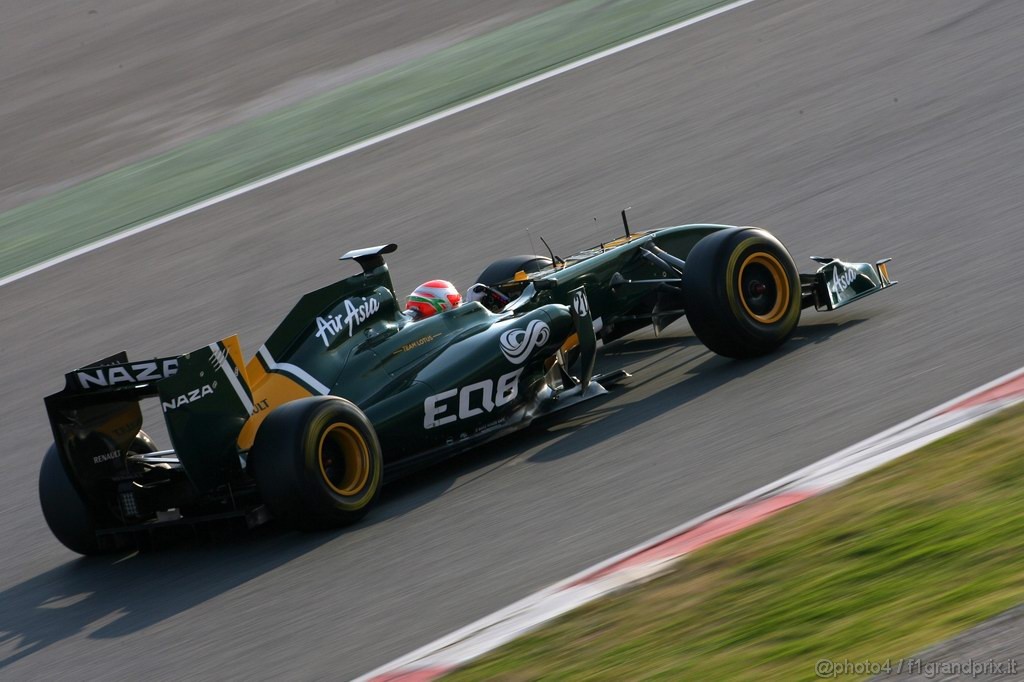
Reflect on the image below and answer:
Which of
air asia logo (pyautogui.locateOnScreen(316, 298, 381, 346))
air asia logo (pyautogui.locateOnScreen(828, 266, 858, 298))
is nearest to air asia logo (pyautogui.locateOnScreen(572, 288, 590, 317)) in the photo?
air asia logo (pyautogui.locateOnScreen(316, 298, 381, 346))

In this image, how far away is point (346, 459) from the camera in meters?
6.64

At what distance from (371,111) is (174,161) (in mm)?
2212

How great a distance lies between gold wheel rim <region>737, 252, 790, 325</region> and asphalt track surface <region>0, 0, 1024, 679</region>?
0.80 feet

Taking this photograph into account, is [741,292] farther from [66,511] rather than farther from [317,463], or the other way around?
[66,511]

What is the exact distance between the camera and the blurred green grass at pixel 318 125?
545 inches

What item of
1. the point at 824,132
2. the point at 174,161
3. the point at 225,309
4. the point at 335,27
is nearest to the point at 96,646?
the point at 225,309

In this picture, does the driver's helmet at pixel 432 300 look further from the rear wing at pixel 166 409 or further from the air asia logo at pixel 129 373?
the air asia logo at pixel 129 373

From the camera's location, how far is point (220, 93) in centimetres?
1652

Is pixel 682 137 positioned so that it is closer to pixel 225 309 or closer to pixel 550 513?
pixel 225 309

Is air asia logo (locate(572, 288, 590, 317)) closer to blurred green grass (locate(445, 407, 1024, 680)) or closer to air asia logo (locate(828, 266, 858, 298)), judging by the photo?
air asia logo (locate(828, 266, 858, 298))

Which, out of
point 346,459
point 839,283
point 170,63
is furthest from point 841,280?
point 170,63

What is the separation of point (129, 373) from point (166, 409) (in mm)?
338

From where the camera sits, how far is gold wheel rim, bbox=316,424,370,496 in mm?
6562

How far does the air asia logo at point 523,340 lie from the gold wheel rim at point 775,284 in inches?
46.4
